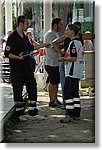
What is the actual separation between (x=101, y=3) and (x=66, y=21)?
2.29 m

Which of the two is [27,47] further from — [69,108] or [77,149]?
[77,149]

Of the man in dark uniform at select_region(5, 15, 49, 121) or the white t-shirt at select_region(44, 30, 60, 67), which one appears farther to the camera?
the white t-shirt at select_region(44, 30, 60, 67)

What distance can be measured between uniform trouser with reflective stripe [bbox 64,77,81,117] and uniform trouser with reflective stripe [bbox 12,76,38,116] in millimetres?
414

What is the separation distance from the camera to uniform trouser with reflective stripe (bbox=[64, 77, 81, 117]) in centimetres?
518

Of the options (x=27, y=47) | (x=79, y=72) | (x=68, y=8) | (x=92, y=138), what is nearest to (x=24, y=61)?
(x=27, y=47)

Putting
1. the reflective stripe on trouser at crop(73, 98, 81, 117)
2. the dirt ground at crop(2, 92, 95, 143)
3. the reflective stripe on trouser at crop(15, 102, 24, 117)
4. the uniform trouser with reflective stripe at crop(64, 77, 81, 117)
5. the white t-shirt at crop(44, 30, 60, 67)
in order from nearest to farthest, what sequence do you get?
the dirt ground at crop(2, 92, 95, 143) < the uniform trouser with reflective stripe at crop(64, 77, 81, 117) < the reflective stripe on trouser at crop(15, 102, 24, 117) < the reflective stripe on trouser at crop(73, 98, 81, 117) < the white t-shirt at crop(44, 30, 60, 67)

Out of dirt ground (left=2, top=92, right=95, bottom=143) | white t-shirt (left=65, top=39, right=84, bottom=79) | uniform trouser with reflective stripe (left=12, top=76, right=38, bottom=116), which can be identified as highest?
white t-shirt (left=65, top=39, right=84, bottom=79)

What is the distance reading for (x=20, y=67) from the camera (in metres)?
5.16

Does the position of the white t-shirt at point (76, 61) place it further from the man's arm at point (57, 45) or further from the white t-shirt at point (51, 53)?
the white t-shirt at point (51, 53)

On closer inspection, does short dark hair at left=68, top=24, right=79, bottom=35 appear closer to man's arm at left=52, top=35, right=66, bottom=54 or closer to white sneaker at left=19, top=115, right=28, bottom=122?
man's arm at left=52, top=35, right=66, bottom=54

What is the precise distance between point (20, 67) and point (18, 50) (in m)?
0.21

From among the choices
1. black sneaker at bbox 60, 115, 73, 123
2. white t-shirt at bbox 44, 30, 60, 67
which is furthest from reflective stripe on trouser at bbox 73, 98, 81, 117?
white t-shirt at bbox 44, 30, 60, 67

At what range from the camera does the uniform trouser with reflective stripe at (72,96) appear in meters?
5.18

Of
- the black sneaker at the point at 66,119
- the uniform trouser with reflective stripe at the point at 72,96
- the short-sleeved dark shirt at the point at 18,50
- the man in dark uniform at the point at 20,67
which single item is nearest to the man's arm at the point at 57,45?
the man in dark uniform at the point at 20,67
